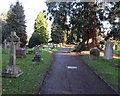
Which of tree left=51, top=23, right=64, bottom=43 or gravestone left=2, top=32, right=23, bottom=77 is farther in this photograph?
tree left=51, top=23, right=64, bottom=43

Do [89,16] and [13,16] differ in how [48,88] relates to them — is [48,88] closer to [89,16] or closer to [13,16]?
[89,16]

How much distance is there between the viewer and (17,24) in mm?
33125

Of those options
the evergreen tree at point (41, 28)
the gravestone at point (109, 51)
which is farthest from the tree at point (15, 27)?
the gravestone at point (109, 51)

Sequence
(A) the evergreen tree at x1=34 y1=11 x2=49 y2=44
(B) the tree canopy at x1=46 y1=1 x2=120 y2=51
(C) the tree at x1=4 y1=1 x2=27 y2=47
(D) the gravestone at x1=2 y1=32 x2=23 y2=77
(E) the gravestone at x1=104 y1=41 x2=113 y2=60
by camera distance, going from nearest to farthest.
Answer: (D) the gravestone at x1=2 y1=32 x2=23 y2=77 → (E) the gravestone at x1=104 y1=41 x2=113 y2=60 → (B) the tree canopy at x1=46 y1=1 x2=120 y2=51 → (C) the tree at x1=4 y1=1 x2=27 y2=47 → (A) the evergreen tree at x1=34 y1=11 x2=49 y2=44

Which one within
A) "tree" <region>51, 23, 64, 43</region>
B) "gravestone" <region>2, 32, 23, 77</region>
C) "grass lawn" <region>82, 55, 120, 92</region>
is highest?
Result: "tree" <region>51, 23, 64, 43</region>

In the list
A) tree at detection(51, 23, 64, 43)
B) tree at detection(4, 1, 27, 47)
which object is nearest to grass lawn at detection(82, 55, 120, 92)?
tree at detection(4, 1, 27, 47)

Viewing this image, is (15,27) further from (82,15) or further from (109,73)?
(109,73)

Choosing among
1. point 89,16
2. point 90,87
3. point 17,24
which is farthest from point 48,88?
point 17,24

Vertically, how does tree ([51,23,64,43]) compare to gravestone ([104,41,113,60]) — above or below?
above

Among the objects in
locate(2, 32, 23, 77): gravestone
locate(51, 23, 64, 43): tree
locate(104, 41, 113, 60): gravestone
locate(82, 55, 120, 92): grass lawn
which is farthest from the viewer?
locate(51, 23, 64, 43): tree

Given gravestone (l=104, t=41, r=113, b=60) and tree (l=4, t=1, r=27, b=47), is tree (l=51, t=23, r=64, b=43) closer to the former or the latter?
tree (l=4, t=1, r=27, b=47)

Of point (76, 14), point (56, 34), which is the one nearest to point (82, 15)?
point (76, 14)

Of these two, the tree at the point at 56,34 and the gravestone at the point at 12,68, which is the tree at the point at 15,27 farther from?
the gravestone at the point at 12,68

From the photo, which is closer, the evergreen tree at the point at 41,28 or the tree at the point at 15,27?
the tree at the point at 15,27
